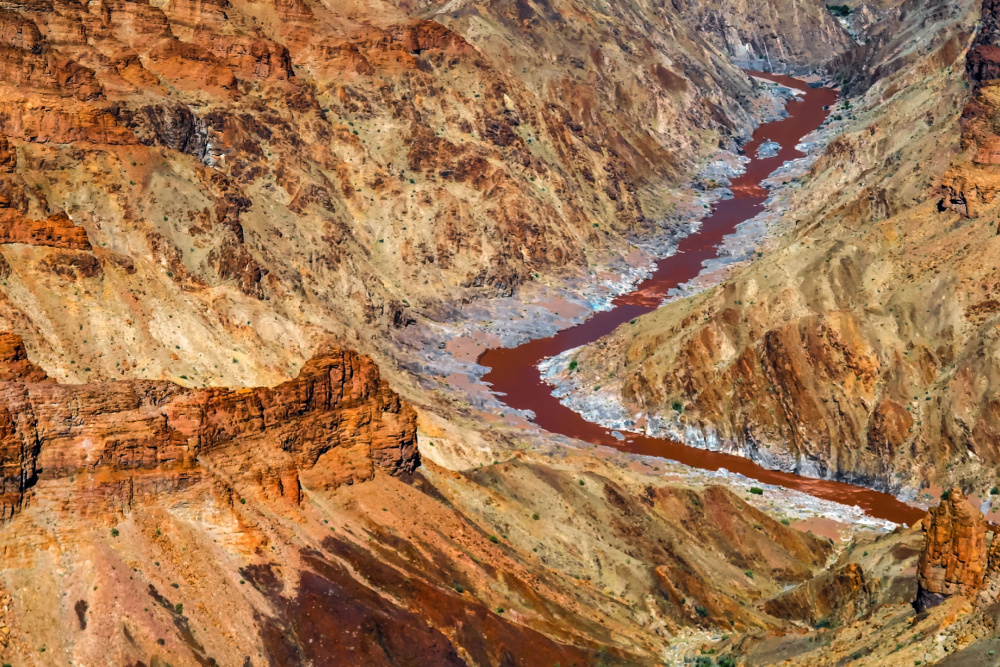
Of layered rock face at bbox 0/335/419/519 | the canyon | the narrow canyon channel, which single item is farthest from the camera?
the narrow canyon channel

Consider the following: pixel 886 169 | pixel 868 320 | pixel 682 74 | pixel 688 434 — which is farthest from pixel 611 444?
pixel 682 74

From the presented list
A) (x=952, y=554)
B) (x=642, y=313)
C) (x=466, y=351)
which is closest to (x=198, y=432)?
(x=952, y=554)

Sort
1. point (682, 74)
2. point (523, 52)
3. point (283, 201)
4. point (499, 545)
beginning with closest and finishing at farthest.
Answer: point (499, 545) < point (283, 201) < point (523, 52) < point (682, 74)

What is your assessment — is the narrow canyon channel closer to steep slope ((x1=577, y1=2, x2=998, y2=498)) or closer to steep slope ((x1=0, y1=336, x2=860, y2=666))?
steep slope ((x1=577, y1=2, x2=998, y2=498))

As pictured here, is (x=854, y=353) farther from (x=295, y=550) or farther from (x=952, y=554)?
(x=295, y=550)

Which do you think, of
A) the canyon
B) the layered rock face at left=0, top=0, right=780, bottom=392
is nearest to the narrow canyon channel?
the canyon

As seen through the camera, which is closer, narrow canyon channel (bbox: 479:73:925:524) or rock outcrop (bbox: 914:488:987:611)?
rock outcrop (bbox: 914:488:987:611)

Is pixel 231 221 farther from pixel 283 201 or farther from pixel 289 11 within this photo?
pixel 289 11
